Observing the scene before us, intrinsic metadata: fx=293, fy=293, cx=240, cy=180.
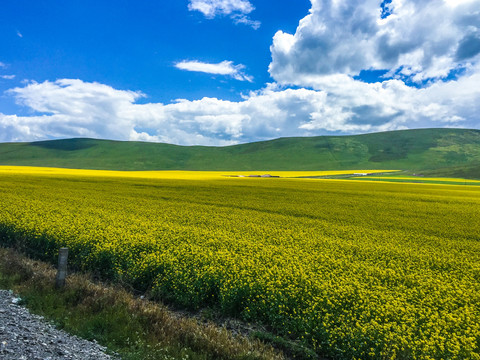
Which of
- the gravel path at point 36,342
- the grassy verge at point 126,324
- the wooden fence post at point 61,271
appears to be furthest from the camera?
the wooden fence post at point 61,271

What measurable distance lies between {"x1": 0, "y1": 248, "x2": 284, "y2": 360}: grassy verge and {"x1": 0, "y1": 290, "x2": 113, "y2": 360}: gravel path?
0.91 ft

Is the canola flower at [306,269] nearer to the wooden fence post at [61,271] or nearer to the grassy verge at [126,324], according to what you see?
the grassy verge at [126,324]

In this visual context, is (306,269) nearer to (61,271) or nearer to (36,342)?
(36,342)

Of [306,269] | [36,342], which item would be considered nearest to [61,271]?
[36,342]

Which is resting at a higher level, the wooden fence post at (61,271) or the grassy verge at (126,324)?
the wooden fence post at (61,271)

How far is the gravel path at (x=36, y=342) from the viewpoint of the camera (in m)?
5.58

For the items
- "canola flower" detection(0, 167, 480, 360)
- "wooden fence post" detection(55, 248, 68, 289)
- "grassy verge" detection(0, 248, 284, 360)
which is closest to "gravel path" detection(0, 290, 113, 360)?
"grassy verge" detection(0, 248, 284, 360)

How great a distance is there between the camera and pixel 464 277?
9.65m

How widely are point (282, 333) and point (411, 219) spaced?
59.0 feet

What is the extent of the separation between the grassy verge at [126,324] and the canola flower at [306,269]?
949 mm

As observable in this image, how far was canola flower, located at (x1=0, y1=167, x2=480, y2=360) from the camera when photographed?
21.3 feet

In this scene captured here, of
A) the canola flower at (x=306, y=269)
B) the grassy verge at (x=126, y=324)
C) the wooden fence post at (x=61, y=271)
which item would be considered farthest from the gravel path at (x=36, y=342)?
the canola flower at (x=306, y=269)

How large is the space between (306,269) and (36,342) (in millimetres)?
7257

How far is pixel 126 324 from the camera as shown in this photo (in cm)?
714
